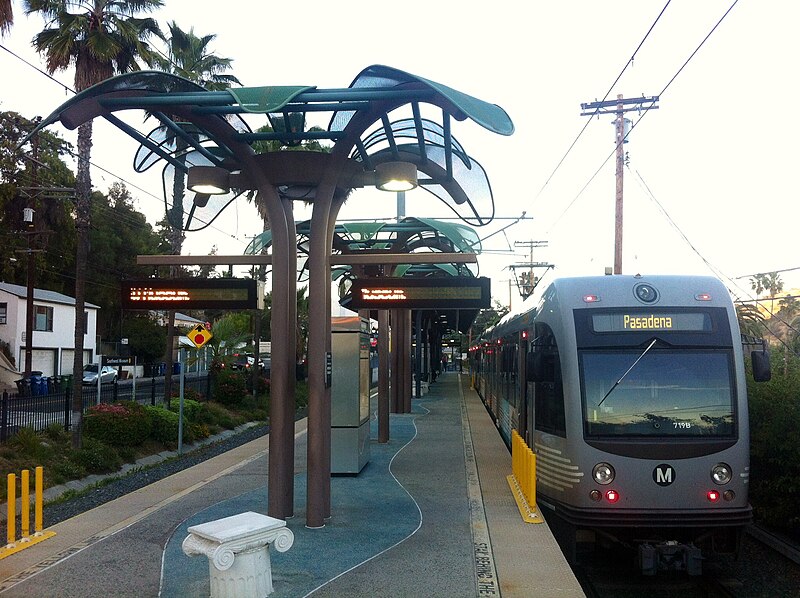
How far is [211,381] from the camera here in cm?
2625

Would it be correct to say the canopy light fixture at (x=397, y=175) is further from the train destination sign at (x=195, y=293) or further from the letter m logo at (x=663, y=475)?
the letter m logo at (x=663, y=475)

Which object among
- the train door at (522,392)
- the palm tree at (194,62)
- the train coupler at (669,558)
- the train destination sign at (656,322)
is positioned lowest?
the train coupler at (669,558)

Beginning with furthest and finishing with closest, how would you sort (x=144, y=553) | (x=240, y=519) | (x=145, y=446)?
(x=145, y=446), (x=144, y=553), (x=240, y=519)

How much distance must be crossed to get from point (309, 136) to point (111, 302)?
181ft

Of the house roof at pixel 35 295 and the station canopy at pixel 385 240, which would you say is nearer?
the station canopy at pixel 385 240

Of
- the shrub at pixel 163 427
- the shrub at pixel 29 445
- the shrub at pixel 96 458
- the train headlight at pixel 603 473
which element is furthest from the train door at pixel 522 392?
the shrub at pixel 163 427

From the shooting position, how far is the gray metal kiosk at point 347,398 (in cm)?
1204

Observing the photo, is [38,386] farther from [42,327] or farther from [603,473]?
[603,473]

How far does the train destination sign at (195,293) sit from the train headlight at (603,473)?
4.64 meters

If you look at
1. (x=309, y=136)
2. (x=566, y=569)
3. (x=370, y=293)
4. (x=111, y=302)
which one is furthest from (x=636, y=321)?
(x=111, y=302)

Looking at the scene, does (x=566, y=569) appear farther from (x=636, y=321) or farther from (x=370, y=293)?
(x=370, y=293)

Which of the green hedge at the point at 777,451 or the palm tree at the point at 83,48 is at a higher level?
the palm tree at the point at 83,48

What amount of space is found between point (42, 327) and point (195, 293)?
125 feet

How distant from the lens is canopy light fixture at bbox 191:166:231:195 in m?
9.00
